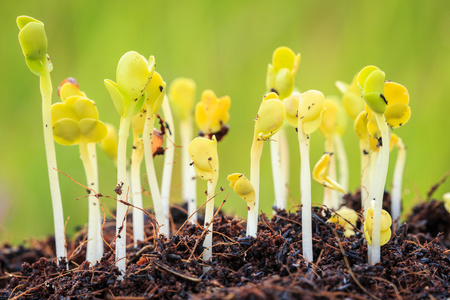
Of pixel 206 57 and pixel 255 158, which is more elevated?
pixel 206 57

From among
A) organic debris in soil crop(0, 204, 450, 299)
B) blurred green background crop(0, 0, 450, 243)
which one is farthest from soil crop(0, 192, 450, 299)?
blurred green background crop(0, 0, 450, 243)

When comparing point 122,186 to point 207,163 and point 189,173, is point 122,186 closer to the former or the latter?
point 207,163

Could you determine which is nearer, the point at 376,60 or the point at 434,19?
the point at 434,19

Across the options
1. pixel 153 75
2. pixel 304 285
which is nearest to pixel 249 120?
pixel 153 75

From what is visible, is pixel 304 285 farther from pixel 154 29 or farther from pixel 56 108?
pixel 154 29

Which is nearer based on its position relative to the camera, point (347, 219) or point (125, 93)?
point (125, 93)

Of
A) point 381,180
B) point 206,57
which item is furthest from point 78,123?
point 206,57

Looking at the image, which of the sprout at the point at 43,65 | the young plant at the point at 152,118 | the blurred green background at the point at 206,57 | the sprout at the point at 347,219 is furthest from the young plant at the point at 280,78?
the blurred green background at the point at 206,57
